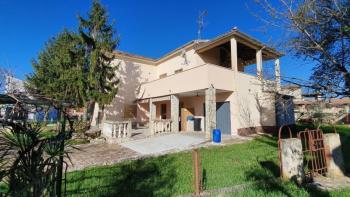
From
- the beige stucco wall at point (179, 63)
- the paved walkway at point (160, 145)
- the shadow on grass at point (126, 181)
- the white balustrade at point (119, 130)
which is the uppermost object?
the beige stucco wall at point (179, 63)

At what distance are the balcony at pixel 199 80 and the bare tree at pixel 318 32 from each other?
7.18 m

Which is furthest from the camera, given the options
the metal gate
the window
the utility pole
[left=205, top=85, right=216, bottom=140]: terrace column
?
the window

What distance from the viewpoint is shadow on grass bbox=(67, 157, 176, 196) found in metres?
4.97

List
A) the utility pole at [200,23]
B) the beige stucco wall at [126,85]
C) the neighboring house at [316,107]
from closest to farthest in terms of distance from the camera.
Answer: the neighboring house at [316,107] < the utility pole at [200,23] < the beige stucco wall at [126,85]

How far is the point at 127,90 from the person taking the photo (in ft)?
69.9

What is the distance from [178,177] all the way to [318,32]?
6460mm

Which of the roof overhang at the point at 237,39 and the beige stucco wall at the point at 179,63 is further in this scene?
the beige stucco wall at the point at 179,63

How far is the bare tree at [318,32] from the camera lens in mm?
5230

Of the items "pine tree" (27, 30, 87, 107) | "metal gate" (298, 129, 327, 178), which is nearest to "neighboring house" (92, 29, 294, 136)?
"pine tree" (27, 30, 87, 107)

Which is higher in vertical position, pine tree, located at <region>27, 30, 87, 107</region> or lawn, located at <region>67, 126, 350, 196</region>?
pine tree, located at <region>27, 30, 87, 107</region>

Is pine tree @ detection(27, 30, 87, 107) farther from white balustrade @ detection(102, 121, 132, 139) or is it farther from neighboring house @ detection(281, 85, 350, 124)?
neighboring house @ detection(281, 85, 350, 124)

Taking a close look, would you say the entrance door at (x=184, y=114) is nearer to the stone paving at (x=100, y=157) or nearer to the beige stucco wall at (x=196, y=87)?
the beige stucco wall at (x=196, y=87)

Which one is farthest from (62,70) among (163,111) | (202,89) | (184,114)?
(202,89)

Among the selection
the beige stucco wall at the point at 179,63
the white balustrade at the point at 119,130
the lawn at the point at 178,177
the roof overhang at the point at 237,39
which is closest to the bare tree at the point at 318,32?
the lawn at the point at 178,177
